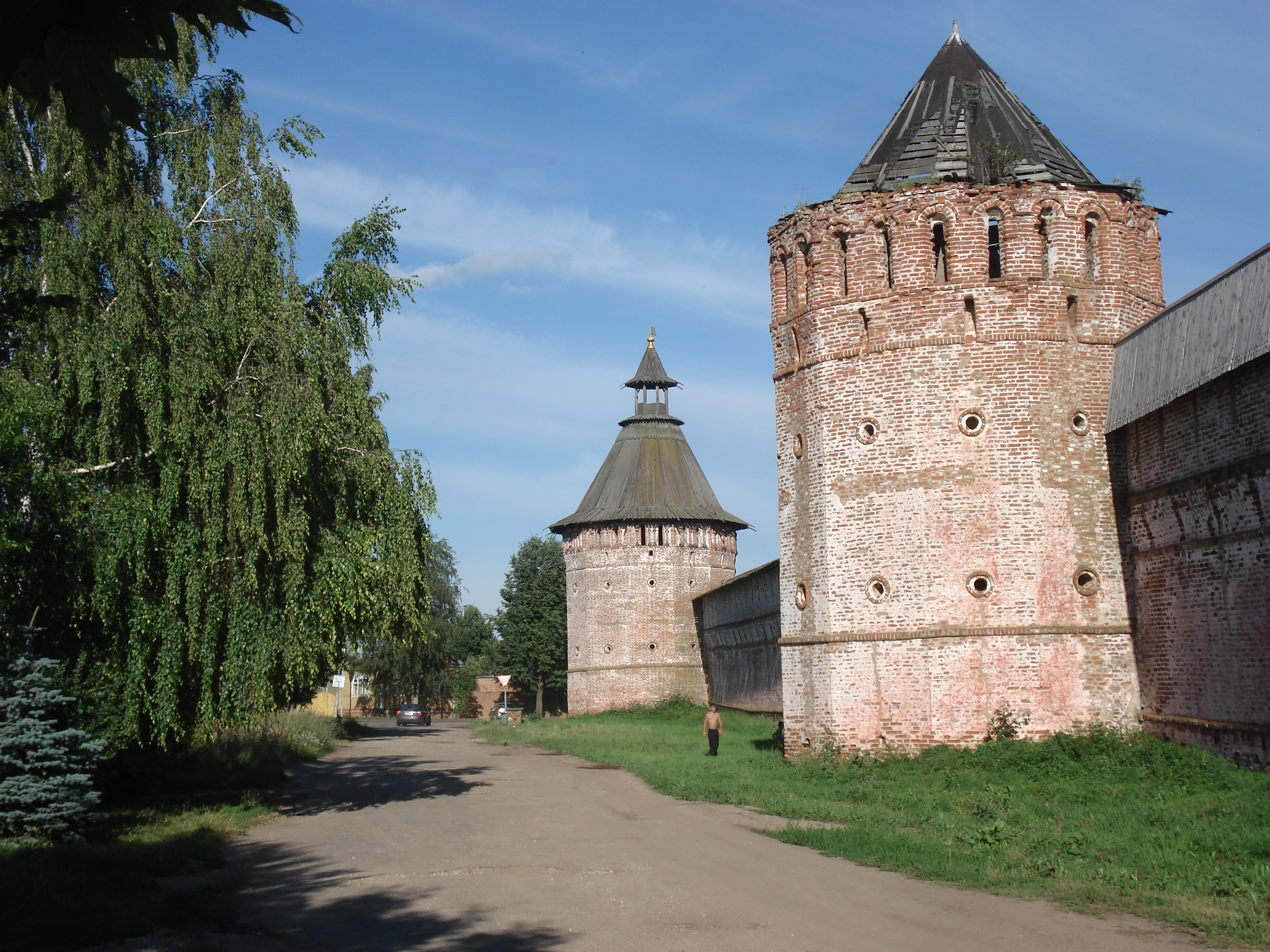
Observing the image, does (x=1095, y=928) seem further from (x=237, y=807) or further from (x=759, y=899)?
(x=237, y=807)

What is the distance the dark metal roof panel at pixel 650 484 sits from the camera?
43188 millimetres

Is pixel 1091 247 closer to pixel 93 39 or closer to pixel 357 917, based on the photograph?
pixel 357 917

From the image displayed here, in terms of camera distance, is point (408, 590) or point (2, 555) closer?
point (2, 555)

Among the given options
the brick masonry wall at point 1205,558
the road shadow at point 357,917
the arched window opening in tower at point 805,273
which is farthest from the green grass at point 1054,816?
the arched window opening in tower at point 805,273

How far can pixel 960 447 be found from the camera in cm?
1661

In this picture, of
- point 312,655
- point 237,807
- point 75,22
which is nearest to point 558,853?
point 312,655

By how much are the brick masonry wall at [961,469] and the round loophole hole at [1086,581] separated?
38 mm

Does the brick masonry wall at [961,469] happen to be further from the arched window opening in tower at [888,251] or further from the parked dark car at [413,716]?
the parked dark car at [413,716]

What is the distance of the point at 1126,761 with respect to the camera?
1423 centimetres

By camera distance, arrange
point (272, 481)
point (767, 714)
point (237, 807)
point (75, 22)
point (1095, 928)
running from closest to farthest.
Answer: point (75, 22) < point (1095, 928) < point (272, 481) < point (237, 807) < point (767, 714)

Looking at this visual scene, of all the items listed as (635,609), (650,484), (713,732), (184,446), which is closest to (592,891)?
(184,446)

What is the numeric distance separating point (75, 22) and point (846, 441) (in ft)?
50.2

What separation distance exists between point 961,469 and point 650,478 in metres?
28.8

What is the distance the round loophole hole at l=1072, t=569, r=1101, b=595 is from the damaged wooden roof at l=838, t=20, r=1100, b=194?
626 cm
